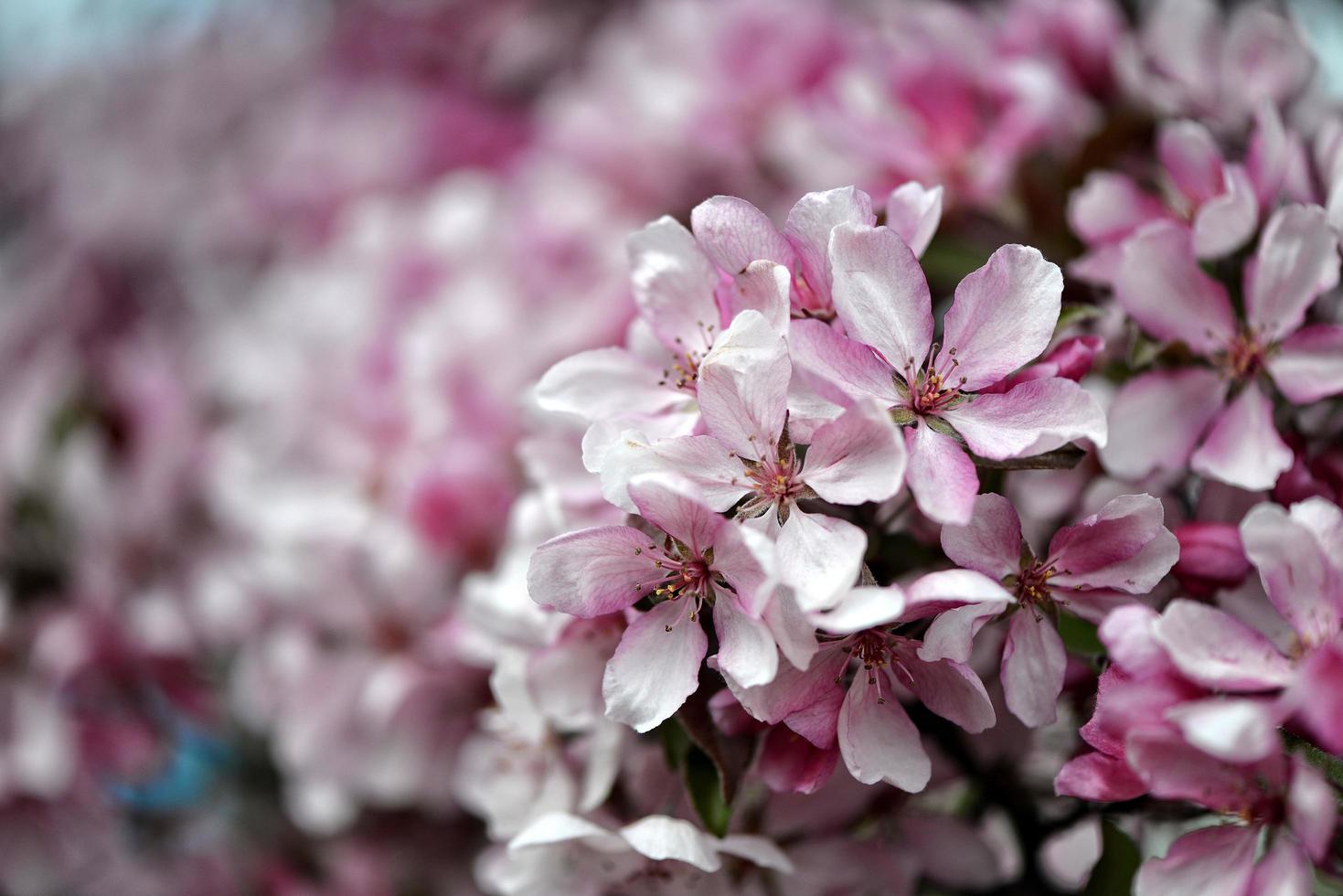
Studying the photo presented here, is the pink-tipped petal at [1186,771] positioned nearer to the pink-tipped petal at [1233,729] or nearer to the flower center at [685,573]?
the pink-tipped petal at [1233,729]

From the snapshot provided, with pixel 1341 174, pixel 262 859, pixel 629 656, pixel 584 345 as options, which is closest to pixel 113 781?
pixel 262 859

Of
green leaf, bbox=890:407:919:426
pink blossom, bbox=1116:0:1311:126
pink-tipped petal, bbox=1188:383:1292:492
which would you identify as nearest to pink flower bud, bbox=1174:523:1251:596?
pink-tipped petal, bbox=1188:383:1292:492

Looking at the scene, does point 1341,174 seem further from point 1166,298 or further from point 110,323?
point 110,323

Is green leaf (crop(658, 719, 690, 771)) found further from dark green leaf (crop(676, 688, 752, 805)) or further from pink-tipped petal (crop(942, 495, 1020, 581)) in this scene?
pink-tipped petal (crop(942, 495, 1020, 581))

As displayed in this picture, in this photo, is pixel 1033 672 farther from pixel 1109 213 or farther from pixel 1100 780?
pixel 1109 213

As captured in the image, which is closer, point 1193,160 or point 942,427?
point 942,427

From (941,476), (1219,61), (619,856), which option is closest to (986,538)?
(941,476)

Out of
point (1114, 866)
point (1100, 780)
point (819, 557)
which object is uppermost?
point (819, 557)
